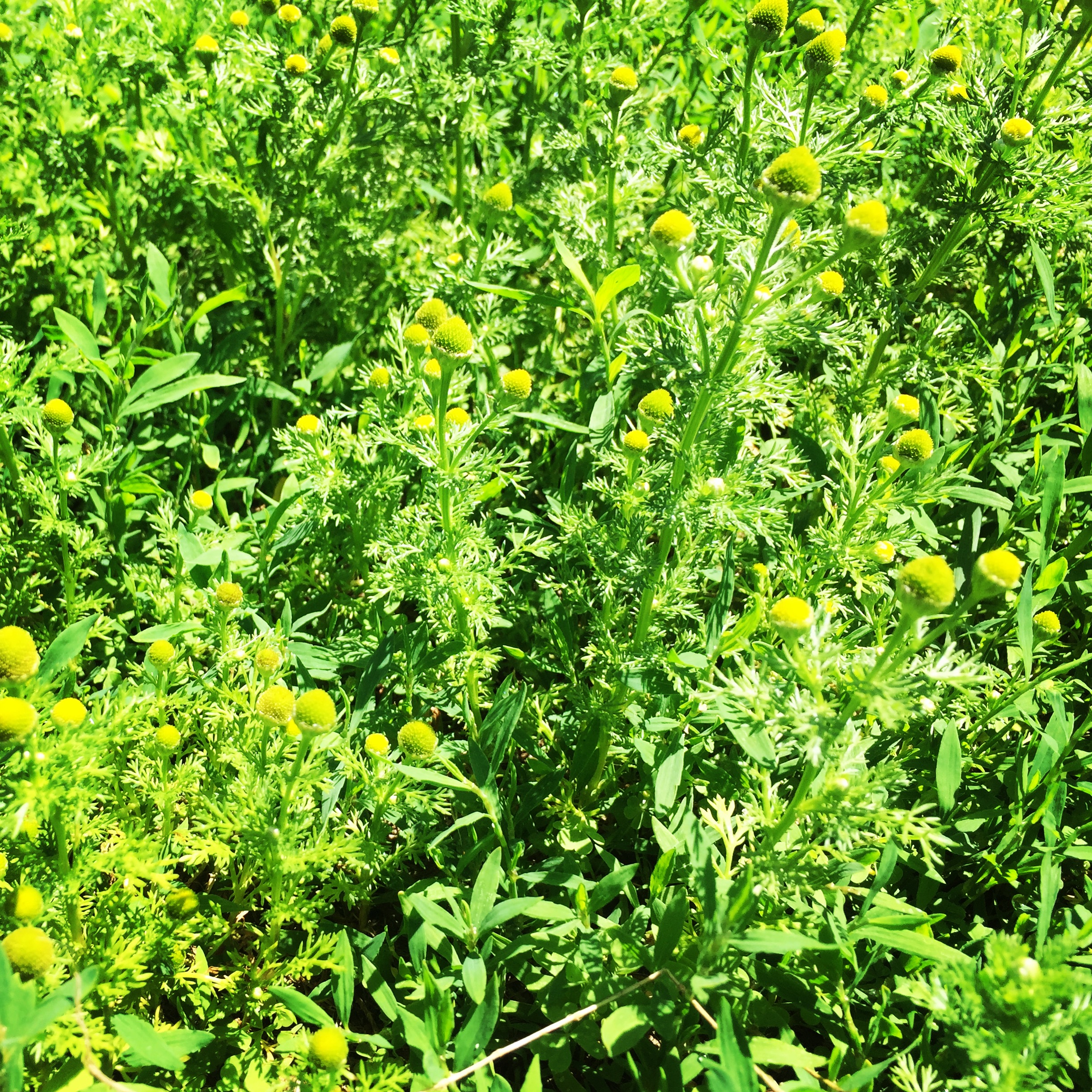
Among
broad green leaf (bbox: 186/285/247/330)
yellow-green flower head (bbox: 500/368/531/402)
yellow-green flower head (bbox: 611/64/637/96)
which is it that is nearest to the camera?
yellow-green flower head (bbox: 500/368/531/402)

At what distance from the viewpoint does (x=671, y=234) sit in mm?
2303

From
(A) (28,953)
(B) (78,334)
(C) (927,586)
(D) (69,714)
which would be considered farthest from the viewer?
(B) (78,334)

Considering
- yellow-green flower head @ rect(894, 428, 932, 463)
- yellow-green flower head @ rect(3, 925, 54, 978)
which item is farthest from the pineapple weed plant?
yellow-green flower head @ rect(894, 428, 932, 463)

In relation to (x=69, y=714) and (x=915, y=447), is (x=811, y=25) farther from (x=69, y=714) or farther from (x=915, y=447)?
(x=69, y=714)

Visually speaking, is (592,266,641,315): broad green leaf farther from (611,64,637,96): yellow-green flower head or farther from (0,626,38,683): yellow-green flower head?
(0,626,38,683): yellow-green flower head

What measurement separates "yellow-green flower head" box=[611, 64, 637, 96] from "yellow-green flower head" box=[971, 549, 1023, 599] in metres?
2.03

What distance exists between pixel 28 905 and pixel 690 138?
2905 mm

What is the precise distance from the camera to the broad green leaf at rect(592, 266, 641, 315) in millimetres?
2865

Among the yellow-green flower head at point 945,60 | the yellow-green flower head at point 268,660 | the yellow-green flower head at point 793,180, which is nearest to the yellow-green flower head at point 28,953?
the yellow-green flower head at point 268,660

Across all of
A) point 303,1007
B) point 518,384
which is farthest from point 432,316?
point 303,1007

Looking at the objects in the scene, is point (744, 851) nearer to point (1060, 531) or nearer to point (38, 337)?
point (1060, 531)

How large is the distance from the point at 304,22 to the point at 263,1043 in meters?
4.31

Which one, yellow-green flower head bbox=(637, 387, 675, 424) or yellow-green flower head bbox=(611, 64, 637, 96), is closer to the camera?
yellow-green flower head bbox=(637, 387, 675, 424)

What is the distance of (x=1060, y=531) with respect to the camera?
338 cm
